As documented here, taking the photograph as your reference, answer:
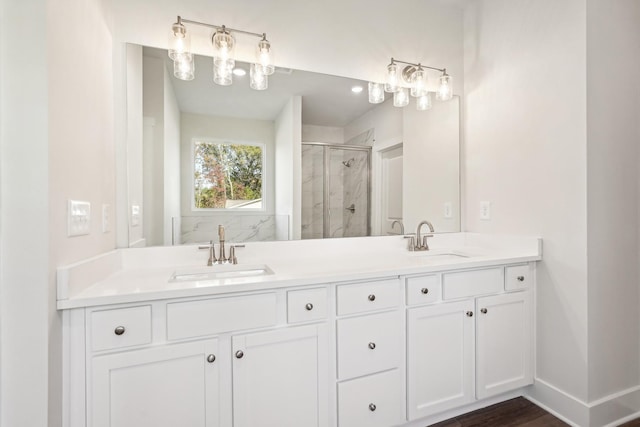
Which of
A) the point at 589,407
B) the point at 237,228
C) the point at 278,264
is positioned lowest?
the point at 589,407

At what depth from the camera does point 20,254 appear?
2.96 ft

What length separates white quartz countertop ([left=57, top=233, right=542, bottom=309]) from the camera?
107 cm

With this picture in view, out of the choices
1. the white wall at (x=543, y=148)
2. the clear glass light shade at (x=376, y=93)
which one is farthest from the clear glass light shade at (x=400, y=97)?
the white wall at (x=543, y=148)

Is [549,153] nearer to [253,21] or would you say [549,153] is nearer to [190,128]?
[253,21]

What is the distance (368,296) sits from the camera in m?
1.42

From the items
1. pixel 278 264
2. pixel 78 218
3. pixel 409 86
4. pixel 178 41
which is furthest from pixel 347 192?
pixel 78 218

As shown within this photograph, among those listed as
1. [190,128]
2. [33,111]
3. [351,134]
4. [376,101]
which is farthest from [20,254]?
[376,101]

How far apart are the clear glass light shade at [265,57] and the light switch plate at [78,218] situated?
112 cm

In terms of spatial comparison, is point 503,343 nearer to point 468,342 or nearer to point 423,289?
point 468,342

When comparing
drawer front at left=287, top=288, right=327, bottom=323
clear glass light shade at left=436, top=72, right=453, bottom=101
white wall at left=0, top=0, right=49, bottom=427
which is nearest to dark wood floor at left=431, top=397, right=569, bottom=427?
drawer front at left=287, top=288, right=327, bottom=323

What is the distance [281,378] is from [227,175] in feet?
3.53

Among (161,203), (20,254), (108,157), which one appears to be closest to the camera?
(20,254)

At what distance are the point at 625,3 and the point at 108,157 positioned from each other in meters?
2.89

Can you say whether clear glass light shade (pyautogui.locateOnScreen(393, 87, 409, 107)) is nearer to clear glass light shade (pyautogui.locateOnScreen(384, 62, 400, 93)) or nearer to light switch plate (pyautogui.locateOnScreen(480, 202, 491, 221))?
clear glass light shade (pyautogui.locateOnScreen(384, 62, 400, 93))
